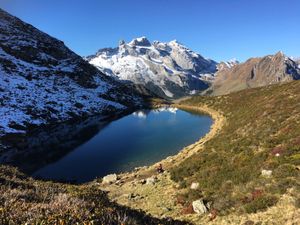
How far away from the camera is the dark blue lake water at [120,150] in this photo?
142 ft

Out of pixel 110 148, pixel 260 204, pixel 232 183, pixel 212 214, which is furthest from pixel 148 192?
pixel 110 148

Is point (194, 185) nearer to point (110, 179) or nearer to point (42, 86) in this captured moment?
point (110, 179)

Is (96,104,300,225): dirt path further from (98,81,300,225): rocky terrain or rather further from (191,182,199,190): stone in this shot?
(191,182,199,190): stone

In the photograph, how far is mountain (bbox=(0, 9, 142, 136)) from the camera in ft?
284

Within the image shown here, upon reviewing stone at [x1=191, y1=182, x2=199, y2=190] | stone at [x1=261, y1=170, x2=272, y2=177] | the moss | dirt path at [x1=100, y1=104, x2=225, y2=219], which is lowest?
dirt path at [x1=100, y1=104, x2=225, y2=219]

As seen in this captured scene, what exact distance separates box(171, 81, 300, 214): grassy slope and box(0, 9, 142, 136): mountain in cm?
4755

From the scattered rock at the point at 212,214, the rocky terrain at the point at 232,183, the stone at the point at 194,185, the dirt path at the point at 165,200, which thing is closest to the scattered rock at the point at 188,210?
the rocky terrain at the point at 232,183

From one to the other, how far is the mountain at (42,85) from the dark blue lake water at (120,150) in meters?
21.3

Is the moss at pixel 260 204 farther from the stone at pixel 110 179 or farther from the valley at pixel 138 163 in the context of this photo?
the stone at pixel 110 179

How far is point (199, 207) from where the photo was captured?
835 inches

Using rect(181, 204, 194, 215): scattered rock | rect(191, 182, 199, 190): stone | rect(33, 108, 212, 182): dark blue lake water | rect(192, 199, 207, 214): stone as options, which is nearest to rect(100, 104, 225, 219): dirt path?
rect(181, 204, 194, 215): scattered rock

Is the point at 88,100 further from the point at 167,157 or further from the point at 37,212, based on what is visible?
the point at 37,212

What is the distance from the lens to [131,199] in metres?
28.3

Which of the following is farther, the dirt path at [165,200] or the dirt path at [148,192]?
the dirt path at [148,192]
